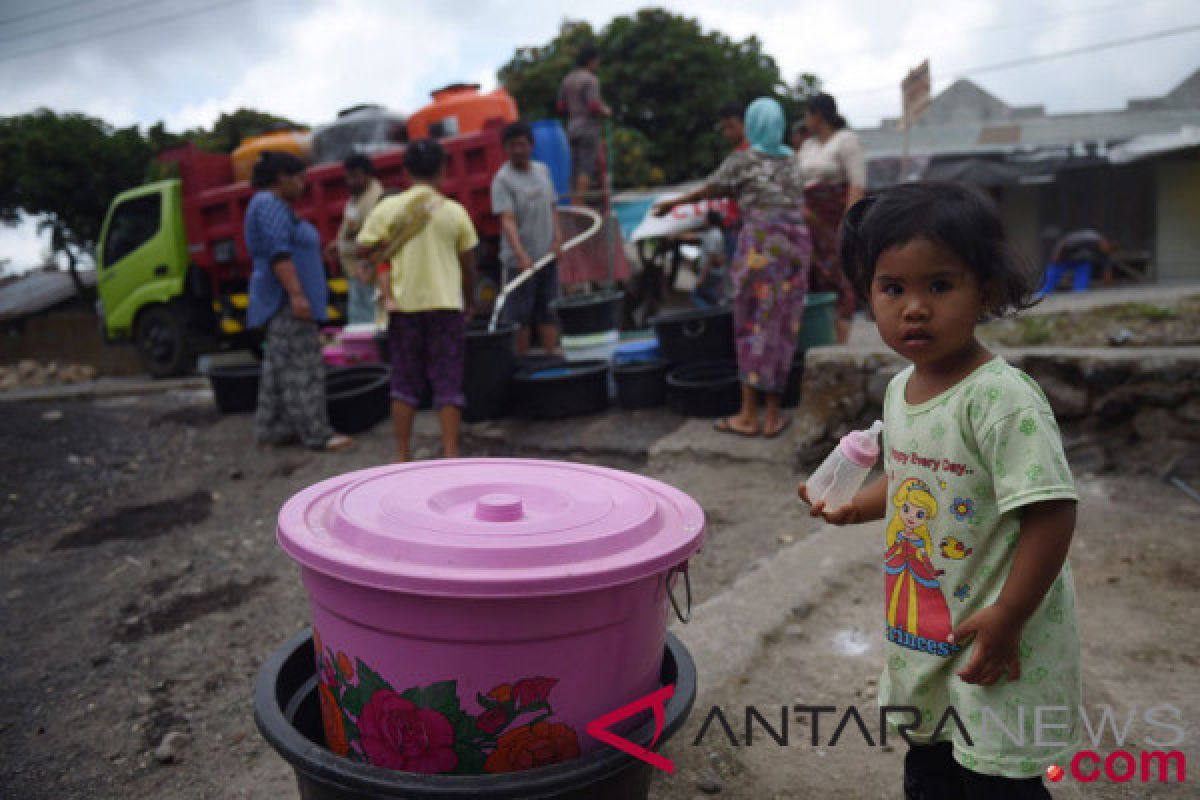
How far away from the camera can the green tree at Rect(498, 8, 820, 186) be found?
1961 cm

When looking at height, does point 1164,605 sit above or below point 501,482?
below

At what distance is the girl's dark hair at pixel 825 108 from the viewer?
5.00 meters

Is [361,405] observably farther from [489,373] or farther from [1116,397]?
[1116,397]

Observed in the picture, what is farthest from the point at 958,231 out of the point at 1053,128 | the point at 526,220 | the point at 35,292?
the point at 35,292

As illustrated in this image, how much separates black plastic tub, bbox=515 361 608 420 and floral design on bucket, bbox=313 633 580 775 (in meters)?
4.10

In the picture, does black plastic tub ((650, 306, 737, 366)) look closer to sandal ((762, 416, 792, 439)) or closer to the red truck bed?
sandal ((762, 416, 792, 439))

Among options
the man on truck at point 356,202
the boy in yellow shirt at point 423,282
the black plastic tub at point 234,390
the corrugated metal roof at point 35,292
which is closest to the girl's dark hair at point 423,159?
the boy in yellow shirt at point 423,282

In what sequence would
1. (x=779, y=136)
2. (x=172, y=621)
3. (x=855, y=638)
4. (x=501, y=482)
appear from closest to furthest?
(x=501, y=482)
(x=855, y=638)
(x=172, y=621)
(x=779, y=136)

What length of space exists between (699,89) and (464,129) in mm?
14073

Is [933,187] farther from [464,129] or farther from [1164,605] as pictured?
[464,129]

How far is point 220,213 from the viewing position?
28.3ft

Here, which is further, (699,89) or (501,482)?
(699,89)

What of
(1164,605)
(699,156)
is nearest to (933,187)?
(1164,605)

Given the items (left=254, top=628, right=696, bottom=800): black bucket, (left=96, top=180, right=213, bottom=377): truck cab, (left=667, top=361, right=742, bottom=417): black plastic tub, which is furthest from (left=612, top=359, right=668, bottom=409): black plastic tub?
(left=96, top=180, right=213, bottom=377): truck cab
